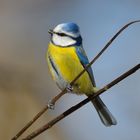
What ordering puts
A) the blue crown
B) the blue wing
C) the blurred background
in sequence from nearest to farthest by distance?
the blue crown
the blue wing
the blurred background

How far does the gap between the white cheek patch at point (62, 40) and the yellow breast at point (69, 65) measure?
0.04 feet

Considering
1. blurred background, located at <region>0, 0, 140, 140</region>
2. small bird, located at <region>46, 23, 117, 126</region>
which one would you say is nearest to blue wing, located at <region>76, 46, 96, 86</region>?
small bird, located at <region>46, 23, 117, 126</region>

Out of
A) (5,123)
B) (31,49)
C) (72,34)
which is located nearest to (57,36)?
(72,34)

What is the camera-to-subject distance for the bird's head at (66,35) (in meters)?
0.49

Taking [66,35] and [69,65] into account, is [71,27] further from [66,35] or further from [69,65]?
[69,65]

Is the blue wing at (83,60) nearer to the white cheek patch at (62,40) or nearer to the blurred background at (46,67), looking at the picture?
the white cheek patch at (62,40)

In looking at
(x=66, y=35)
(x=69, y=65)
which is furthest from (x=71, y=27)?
(x=69, y=65)

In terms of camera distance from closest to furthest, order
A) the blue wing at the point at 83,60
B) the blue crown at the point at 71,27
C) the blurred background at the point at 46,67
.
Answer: the blue crown at the point at 71,27, the blue wing at the point at 83,60, the blurred background at the point at 46,67

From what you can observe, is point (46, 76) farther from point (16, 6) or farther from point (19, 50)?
point (16, 6)

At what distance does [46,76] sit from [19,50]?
11cm

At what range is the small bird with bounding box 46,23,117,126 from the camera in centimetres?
51

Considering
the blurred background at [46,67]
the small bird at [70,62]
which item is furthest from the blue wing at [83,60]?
the blurred background at [46,67]

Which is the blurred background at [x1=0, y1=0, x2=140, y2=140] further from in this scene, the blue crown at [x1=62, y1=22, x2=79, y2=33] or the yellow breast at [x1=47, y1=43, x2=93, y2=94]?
the blue crown at [x1=62, y1=22, x2=79, y2=33]

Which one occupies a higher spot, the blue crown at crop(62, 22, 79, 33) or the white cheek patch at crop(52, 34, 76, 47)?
the blue crown at crop(62, 22, 79, 33)
